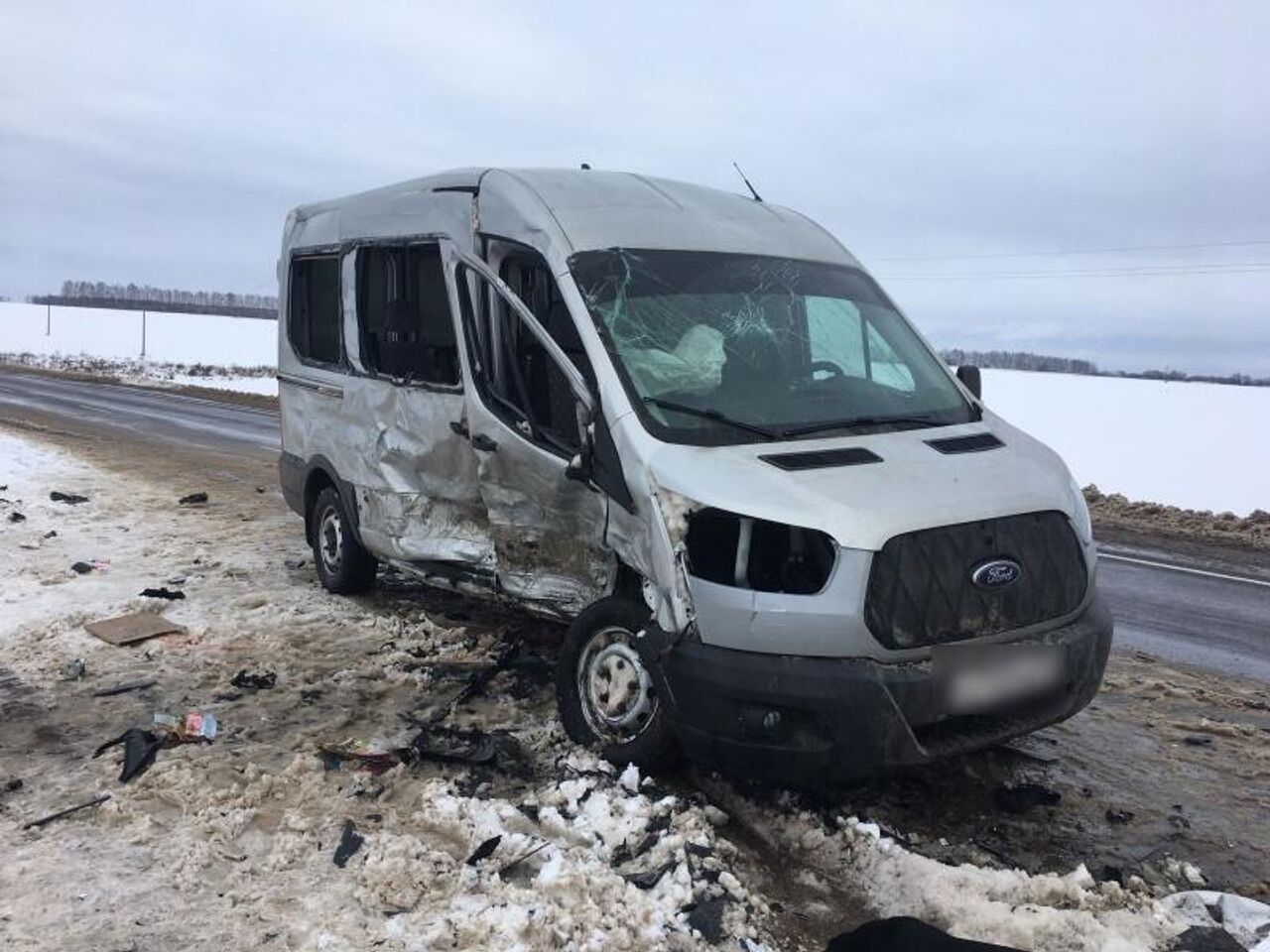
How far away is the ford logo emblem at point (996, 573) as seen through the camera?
3801 mm

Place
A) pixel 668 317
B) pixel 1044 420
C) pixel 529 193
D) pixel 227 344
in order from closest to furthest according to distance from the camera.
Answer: pixel 668 317, pixel 529 193, pixel 1044 420, pixel 227 344

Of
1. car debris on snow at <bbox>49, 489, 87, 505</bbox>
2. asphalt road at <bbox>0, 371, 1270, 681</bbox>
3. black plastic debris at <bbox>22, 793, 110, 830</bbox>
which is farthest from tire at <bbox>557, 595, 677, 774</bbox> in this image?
car debris on snow at <bbox>49, 489, 87, 505</bbox>

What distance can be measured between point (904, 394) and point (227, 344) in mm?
61178

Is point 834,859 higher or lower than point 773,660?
lower

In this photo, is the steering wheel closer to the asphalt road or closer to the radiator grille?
the radiator grille

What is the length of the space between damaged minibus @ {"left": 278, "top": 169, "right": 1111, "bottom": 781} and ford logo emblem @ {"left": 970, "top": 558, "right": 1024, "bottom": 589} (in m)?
0.01

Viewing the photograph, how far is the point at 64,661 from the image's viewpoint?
5.75m

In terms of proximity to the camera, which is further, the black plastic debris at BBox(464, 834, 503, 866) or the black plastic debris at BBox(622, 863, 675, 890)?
the black plastic debris at BBox(464, 834, 503, 866)

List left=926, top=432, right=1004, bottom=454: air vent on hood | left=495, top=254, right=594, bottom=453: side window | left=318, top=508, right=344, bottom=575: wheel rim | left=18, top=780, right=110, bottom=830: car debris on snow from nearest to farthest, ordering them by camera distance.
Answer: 1. left=18, top=780, right=110, bottom=830: car debris on snow
2. left=926, top=432, right=1004, bottom=454: air vent on hood
3. left=495, top=254, right=594, bottom=453: side window
4. left=318, top=508, right=344, bottom=575: wheel rim

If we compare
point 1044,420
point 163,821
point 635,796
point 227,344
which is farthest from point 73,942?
point 227,344

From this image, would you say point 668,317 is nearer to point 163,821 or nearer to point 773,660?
point 773,660

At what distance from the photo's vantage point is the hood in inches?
146

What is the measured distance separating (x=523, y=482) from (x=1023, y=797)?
263 cm

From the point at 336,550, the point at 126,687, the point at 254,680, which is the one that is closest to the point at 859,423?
the point at 254,680
